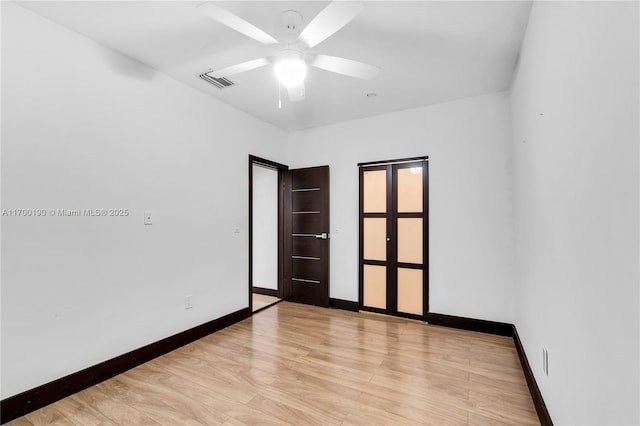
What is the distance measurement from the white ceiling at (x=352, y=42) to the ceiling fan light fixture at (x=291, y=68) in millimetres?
300

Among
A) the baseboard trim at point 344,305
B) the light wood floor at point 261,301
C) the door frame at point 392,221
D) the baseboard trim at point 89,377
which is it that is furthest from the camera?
the light wood floor at point 261,301

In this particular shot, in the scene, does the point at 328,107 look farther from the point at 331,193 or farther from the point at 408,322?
the point at 408,322

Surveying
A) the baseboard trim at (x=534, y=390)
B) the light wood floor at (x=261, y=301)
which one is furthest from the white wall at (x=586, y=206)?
the light wood floor at (x=261, y=301)

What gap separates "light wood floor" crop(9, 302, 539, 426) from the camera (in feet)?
6.66

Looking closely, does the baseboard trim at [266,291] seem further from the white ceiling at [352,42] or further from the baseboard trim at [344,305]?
the white ceiling at [352,42]

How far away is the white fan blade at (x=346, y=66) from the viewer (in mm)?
2105

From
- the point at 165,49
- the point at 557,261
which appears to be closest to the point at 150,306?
the point at 165,49

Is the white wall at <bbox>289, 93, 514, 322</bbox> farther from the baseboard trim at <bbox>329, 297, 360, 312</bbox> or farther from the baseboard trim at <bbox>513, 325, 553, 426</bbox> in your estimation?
the baseboard trim at <bbox>513, 325, 553, 426</bbox>

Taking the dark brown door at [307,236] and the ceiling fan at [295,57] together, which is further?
the dark brown door at [307,236]

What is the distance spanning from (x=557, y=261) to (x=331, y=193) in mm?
3189

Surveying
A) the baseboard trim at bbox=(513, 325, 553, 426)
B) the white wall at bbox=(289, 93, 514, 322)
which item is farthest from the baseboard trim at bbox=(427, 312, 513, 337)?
the baseboard trim at bbox=(513, 325, 553, 426)

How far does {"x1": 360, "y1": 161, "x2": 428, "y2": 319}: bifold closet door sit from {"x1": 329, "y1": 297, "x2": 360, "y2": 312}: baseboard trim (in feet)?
0.31

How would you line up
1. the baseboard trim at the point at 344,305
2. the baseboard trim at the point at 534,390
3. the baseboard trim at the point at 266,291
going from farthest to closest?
the baseboard trim at the point at 266,291
the baseboard trim at the point at 344,305
the baseboard trim at the point at 534,390

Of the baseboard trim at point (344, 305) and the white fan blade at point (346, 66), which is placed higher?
the white fan blade at point (346, 66)
